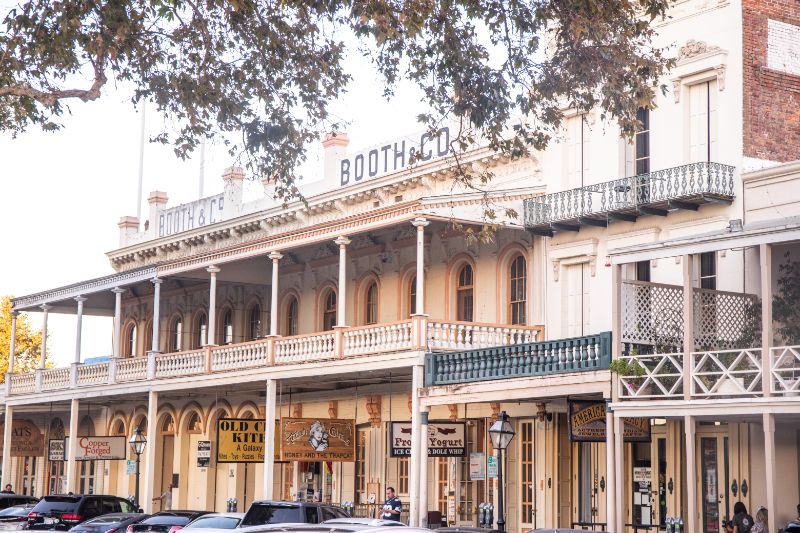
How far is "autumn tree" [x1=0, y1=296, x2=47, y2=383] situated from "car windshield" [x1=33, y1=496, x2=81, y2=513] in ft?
138

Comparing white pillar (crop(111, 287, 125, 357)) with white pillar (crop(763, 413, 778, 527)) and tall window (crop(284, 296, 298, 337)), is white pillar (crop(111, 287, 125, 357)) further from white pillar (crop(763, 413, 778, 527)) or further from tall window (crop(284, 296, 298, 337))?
white pillar (crop(763, 413, 778, 527))

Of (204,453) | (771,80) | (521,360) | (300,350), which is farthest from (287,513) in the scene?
(204,453)

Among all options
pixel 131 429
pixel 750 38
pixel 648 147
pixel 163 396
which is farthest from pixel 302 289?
pixel 750 38

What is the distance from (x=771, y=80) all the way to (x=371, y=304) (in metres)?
12.9

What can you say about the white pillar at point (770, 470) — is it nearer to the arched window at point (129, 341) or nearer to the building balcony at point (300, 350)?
the building balcony at point (300, 350)

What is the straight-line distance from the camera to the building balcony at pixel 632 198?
24734 millimetres

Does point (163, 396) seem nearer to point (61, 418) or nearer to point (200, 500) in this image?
point (200, 500)

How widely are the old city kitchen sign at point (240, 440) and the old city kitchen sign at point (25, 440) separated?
612 inches

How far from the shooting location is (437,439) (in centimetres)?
2784

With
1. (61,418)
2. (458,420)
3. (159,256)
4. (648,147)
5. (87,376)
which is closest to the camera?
(648,147)

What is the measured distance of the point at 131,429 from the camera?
43.8 metres

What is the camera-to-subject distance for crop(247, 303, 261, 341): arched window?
39.3 metres

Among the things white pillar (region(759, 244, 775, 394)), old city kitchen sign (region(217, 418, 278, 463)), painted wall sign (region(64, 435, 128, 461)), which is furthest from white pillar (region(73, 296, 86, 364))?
white pillar (region(759, 244, 775, 394))

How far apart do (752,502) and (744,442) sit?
3.56 feet
